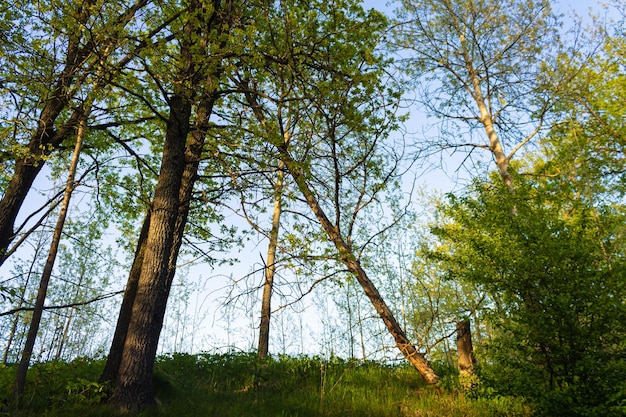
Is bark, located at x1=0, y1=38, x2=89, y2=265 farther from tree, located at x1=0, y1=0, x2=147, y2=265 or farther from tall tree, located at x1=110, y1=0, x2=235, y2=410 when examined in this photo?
tall tree, located at x1=110, y1=0, x2=235, y2=410

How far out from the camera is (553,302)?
14.5ft

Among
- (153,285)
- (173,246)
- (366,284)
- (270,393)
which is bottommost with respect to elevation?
(270,393)

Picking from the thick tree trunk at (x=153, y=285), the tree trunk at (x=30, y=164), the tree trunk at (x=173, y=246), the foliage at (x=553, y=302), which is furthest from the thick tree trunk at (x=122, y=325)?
the foliage at (x=553, y=302)

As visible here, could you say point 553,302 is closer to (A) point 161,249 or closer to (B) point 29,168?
(A) point 161,249

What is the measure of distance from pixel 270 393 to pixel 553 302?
13.8 feet

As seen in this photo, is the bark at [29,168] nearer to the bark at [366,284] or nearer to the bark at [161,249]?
the bark at [161,249]

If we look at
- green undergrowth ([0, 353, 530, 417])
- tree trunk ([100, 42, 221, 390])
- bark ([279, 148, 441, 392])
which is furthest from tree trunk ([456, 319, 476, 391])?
tree trunk ([100, 42, 221, 390])

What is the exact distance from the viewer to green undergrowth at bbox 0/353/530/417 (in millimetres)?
4715

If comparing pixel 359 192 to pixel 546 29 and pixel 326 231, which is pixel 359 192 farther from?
pixel 546 29

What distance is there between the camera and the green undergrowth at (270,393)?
4715 millimetres

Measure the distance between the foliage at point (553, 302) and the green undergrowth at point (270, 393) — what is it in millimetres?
772

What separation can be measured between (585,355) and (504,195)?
2309 mm

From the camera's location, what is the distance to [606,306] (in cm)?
414

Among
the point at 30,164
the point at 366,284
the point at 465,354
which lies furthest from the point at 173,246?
the point at 465,354
